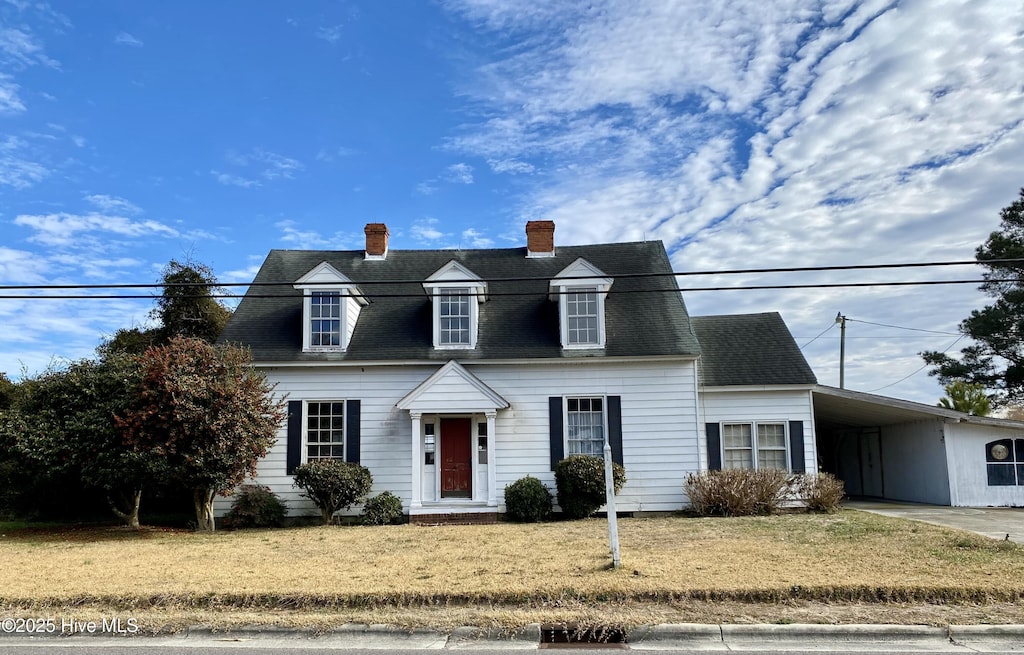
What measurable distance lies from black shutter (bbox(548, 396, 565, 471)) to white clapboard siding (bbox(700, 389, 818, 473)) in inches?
144

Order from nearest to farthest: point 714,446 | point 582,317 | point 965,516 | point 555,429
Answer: point 965,516 < point 555,429 < point 714,446 < point 582,317

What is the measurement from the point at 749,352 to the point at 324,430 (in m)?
11.4

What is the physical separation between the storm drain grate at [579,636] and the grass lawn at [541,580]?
19cm

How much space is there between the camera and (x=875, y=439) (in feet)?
79.4

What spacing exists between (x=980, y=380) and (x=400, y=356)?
24893 mm

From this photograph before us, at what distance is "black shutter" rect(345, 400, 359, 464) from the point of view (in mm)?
18141

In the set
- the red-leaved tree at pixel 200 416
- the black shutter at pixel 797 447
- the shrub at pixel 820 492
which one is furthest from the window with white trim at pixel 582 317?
the red-leaved tree at pixel 200 416

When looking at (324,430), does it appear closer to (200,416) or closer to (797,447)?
(200,416)

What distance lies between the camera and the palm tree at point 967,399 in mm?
26641

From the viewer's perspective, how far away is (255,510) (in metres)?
17.1

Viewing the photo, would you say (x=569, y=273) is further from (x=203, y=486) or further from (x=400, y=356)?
(x=203, y=486)

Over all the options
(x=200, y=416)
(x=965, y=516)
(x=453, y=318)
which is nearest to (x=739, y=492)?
(x=965, y=516)

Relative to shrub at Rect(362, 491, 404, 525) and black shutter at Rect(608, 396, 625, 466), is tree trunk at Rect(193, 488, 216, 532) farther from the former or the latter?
black shutter at Rect(608, 396, 625, 466)

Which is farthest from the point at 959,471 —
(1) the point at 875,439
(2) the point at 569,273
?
(2) the point at 569,273
